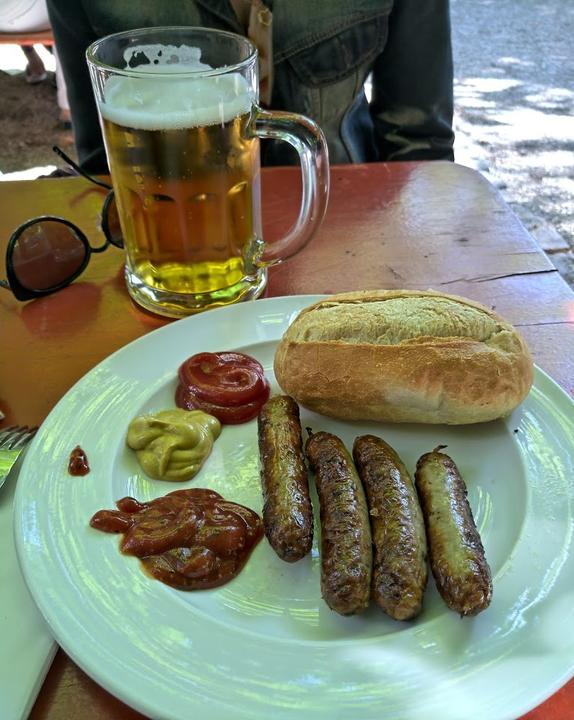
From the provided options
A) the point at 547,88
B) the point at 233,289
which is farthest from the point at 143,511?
the point at 547,88

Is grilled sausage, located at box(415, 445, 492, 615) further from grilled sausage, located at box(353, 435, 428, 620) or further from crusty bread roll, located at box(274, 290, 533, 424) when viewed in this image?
crusty bread roll, located at box(274, 290, 533, 424)

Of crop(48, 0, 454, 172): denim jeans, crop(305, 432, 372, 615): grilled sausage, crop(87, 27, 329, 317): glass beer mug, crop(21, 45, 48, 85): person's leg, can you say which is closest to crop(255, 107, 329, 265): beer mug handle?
crop(87, 27, 329, 317): glass beer mug

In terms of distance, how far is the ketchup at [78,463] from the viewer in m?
1.09

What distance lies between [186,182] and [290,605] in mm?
852

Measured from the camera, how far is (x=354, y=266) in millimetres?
1746

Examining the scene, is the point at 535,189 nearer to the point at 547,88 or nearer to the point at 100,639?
the point at 547,88

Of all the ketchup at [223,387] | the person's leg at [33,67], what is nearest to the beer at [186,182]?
the ketchup at [223,387]

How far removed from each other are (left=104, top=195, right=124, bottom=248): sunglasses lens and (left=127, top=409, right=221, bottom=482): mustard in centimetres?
72

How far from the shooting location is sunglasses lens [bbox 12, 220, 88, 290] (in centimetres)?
157

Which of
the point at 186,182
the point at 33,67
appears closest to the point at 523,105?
the point at 33,67

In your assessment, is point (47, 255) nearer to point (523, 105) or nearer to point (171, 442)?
point (171, 442)

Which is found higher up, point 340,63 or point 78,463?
point 340,63

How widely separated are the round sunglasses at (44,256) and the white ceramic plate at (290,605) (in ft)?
1.49

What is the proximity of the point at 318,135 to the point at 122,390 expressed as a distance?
2.23 feet
